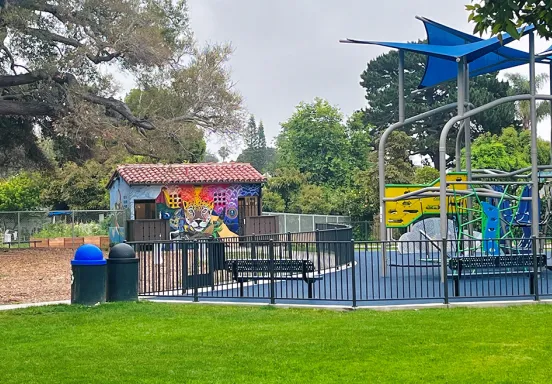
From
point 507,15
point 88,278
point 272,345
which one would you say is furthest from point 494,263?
point 507,15

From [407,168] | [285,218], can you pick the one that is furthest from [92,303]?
[407,168]

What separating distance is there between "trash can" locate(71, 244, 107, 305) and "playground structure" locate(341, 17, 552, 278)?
6327mm

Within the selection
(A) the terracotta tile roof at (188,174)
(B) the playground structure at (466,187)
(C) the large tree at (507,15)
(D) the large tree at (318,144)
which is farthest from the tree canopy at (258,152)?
(C) the large tree at (507,15)

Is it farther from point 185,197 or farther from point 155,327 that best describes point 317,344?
point 185,197

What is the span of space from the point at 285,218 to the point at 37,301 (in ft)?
76.0

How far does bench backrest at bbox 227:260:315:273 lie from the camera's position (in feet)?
51.6

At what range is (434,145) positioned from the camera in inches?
2281

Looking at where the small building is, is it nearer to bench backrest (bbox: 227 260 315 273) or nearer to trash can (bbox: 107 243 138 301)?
bench backrest (bbox: 227 260 315 273)

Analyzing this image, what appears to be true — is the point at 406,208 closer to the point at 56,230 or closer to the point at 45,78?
the point at 45,78

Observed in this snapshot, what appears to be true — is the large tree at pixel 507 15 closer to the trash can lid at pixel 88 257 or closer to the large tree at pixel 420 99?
the trash can lid at pixel 88 257

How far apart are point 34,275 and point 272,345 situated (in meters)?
14.8

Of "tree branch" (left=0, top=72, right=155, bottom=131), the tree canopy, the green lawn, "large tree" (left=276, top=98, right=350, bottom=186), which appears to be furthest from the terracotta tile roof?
the tree canopy

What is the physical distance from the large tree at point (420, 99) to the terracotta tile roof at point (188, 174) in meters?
16.8

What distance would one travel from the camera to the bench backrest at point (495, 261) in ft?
53.0
